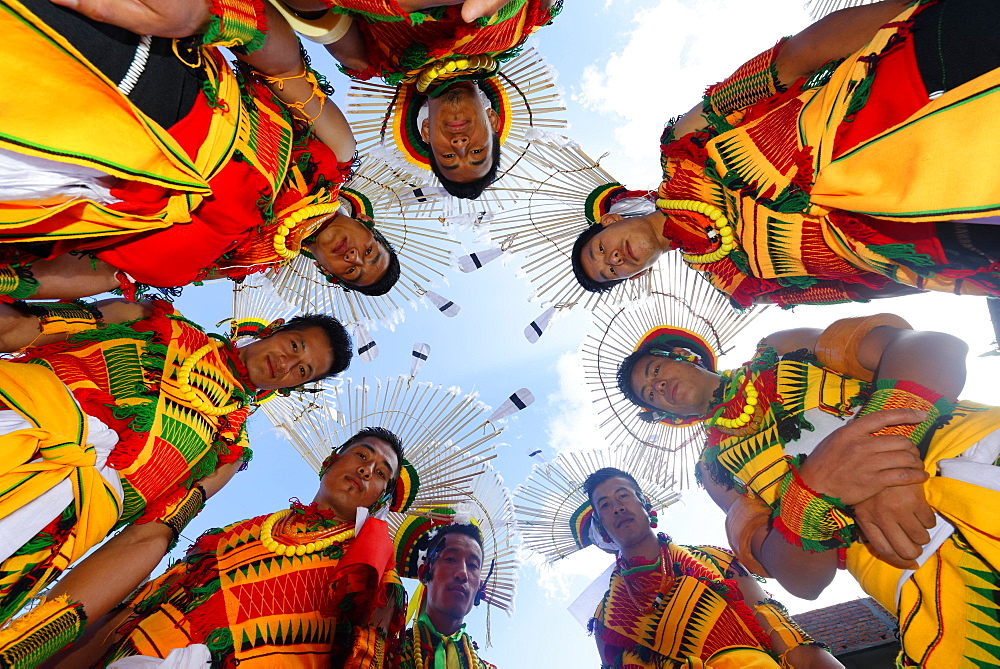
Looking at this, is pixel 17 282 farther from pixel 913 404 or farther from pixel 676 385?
pixel 913 404

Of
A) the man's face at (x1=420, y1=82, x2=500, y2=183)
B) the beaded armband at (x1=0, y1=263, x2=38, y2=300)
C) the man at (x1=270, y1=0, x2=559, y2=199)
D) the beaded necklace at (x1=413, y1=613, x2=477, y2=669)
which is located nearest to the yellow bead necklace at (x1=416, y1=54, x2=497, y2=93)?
the man at (x1=270, y1=0, x2=559, y2=199)

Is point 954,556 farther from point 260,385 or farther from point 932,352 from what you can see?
point 260,385

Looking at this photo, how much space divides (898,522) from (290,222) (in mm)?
2941

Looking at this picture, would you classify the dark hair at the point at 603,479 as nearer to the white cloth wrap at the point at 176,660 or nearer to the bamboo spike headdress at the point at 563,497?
the bamboo spike headdress at the point at 563,497

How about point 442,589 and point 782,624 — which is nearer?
point 782,624

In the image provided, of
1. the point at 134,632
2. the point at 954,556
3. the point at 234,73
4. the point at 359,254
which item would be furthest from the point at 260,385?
the point at 954,556

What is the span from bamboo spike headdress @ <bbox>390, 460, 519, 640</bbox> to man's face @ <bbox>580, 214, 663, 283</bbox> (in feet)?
8.09

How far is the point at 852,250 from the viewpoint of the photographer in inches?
83.9

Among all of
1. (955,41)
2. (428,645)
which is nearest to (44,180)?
(955,41)

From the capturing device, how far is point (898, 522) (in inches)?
66.0

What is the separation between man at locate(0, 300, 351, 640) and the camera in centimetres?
207

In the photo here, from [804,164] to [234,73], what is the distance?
246cm

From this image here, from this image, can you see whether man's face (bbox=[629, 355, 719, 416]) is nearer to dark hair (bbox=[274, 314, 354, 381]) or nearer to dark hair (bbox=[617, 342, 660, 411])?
dark hair (bbox=[617, 342, 660, 411])

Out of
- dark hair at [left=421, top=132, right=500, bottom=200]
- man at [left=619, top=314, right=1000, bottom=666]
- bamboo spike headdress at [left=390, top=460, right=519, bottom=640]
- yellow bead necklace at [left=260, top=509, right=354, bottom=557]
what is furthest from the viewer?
bamboo spike headdress at [left=390, top=460, right=519, bottom=640]
